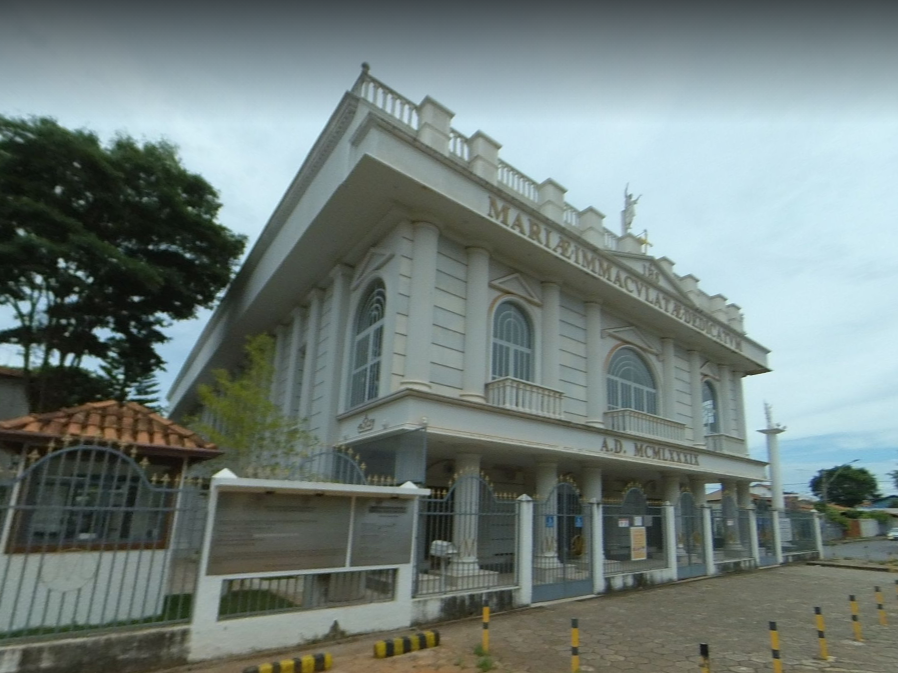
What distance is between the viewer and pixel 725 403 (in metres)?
20.9

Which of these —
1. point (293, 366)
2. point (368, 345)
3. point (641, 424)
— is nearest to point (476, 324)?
point (368, 345)

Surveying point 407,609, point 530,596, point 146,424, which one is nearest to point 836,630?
point 530,596

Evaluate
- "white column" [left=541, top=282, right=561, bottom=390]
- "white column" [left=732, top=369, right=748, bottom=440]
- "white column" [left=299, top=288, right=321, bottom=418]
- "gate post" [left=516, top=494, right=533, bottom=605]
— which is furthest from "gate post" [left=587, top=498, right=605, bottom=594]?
"white column" [left=732, top=369, right=748, bottom=440]

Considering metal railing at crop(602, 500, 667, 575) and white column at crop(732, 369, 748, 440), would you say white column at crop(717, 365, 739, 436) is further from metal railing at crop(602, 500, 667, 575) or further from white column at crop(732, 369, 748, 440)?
metal railing at crop(602, 500, 667, 575)

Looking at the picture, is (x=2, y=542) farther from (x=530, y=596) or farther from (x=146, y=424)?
(x=530, y=596)

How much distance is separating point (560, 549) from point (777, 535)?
10.9 m

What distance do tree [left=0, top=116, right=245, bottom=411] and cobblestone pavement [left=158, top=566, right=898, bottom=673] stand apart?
13.0m

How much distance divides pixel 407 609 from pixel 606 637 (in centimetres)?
284

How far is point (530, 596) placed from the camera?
9367 millimetres

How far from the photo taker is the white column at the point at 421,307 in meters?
10.8

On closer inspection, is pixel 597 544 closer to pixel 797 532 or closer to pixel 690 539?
pixel 690 539

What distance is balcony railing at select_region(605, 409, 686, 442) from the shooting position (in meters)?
14.8

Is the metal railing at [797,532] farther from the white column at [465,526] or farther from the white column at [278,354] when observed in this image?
the white column at [278,354]

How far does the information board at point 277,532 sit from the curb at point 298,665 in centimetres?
120
